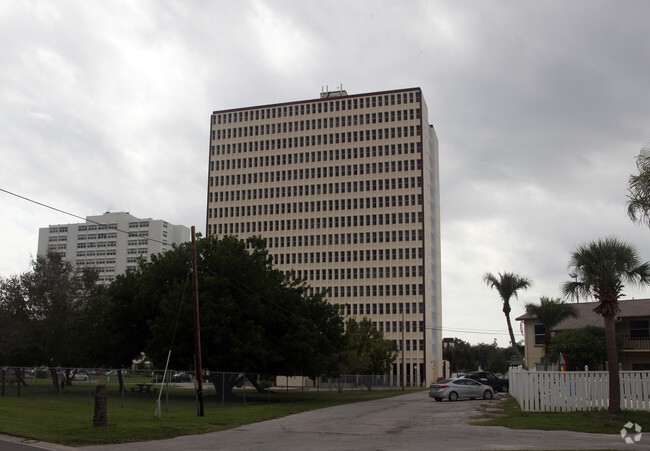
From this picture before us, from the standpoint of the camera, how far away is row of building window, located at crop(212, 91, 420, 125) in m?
111

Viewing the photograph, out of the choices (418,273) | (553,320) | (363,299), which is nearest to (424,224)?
(418,273)

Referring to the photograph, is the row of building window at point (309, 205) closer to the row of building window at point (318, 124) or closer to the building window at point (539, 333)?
the row of building window at point (318, 124)

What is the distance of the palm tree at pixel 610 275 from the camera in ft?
72.4

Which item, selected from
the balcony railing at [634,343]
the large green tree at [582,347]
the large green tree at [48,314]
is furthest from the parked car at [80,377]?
the balcony railing at [634,343]

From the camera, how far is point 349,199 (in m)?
111

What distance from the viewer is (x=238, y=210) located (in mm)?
115562

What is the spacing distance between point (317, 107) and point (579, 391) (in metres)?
96.0

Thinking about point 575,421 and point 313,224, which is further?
point 313,224

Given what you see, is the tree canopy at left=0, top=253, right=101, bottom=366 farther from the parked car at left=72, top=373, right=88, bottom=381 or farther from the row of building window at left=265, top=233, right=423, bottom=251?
the row of building window at left=265, top=233, right=423, bottom=251

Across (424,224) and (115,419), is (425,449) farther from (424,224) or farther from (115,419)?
(424,224)

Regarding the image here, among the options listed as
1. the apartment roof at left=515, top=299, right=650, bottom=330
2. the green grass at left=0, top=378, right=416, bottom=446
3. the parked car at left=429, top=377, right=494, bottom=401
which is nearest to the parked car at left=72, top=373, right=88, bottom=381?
the green grass at left=0, top=378, right=416, bottom=446

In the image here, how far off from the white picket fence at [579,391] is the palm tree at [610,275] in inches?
56.3

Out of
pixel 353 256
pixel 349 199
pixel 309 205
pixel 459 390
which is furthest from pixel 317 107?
pixel 459 390

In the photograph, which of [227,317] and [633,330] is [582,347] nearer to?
[633,330]
